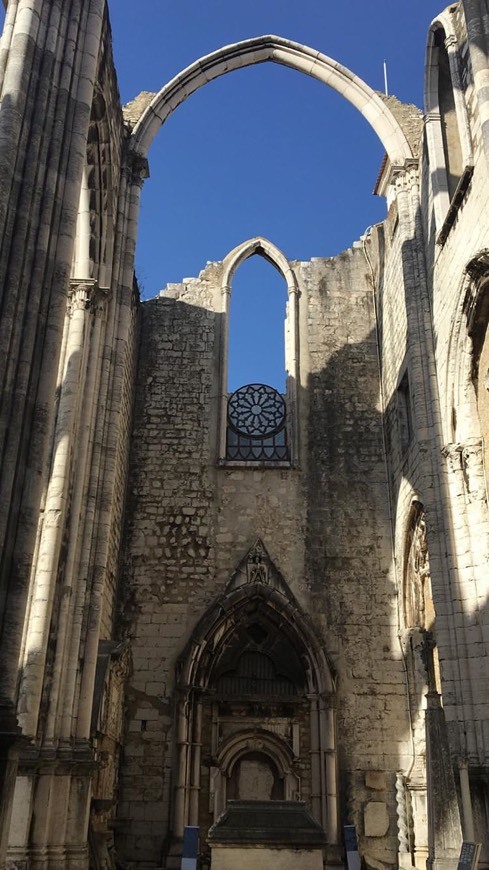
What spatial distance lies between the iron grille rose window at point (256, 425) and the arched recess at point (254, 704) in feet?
5.56

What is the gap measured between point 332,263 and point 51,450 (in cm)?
745

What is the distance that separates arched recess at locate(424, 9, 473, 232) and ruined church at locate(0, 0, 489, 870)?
0.11 feet

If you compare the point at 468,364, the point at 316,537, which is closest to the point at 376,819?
the point at 316,537

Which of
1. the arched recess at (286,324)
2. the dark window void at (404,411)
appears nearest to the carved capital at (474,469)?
the dark window void at (404,411)

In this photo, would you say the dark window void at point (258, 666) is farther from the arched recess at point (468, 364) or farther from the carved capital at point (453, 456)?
the arched recess at point (468, 364)

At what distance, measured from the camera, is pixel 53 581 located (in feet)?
24.4

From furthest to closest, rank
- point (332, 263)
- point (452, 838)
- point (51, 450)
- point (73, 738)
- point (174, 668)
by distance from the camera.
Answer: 1. point (332, 263)
2. point (174, 668)
3. point (51, 450)
4. point (73, 738)
5. point (452, 838)

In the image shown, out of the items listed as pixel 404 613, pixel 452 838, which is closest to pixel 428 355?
pixel 404 613

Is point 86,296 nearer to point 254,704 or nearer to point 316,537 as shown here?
point 316,537

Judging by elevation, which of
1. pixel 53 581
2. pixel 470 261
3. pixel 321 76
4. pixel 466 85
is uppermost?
pixel 321 76

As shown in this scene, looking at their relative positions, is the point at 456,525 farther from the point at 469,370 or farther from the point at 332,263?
the point at 332,263

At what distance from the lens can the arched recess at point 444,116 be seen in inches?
350

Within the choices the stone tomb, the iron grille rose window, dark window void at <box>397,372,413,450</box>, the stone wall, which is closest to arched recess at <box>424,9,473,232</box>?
dark window void at <box>397,372,413,450</box>

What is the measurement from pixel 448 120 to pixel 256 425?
5.37 m
